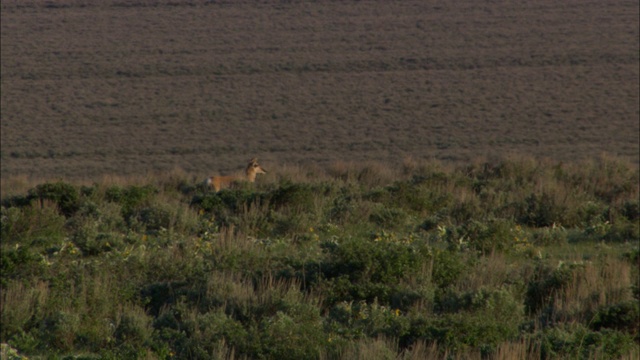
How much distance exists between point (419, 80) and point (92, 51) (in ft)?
55.7

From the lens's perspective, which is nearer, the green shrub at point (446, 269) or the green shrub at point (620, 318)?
the green shrub at point (620, 318)

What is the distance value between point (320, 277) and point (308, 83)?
110 feet

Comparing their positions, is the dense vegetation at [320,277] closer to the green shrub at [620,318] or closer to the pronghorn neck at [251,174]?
the green shrub at [620,318]

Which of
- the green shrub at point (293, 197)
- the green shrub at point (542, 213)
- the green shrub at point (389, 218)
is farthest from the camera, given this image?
the green shrub at point (293, 197)

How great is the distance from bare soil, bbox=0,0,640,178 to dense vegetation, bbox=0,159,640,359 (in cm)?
1488

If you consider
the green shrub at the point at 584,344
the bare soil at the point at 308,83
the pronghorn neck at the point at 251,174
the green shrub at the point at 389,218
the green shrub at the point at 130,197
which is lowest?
the bare soil at the point at 308,83

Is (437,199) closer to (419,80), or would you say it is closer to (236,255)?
(236,255)

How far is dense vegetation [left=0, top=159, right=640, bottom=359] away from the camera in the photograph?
664 cm

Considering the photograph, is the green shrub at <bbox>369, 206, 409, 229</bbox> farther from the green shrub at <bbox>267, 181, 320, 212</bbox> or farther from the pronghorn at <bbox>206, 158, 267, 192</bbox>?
the pronghorn at <bbox>206, 158, 267, 192</bbox>

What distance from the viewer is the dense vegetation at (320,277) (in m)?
6.64

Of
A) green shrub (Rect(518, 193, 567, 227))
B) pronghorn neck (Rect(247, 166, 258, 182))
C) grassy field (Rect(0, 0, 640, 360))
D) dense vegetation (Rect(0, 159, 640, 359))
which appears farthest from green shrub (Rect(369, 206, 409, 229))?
pronghorn neck (Rect(247, 166, 258, 182))

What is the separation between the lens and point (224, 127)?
119ft

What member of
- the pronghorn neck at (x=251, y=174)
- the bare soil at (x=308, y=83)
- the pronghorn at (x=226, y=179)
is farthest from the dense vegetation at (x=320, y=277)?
the bare soil at (x=308, y=83)

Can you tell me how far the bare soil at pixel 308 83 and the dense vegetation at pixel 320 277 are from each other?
1488 cm
